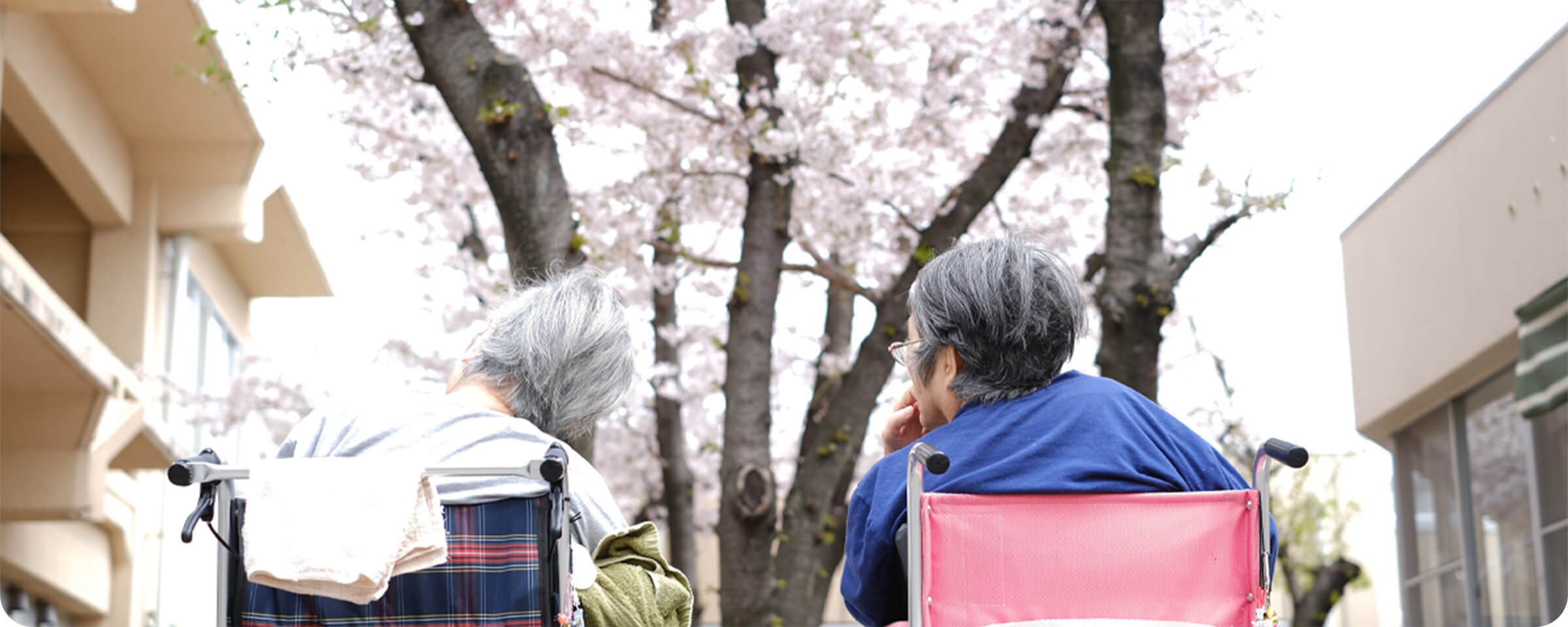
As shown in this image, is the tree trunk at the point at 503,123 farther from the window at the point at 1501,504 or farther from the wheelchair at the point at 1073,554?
the window at the point at 1501,504

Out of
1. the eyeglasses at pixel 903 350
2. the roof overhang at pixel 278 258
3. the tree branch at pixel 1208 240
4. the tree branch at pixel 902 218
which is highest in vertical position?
the roof overhang at pixel 278 258

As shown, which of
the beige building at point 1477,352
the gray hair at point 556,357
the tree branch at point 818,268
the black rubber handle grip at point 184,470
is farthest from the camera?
the beige building at point 1477,352

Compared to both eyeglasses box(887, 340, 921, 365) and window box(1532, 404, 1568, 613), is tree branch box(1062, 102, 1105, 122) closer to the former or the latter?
window box(1532, 404, 1568, 613)

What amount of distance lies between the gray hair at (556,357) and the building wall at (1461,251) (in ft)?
18.8

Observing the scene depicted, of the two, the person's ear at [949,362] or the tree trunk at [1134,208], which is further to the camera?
the tree trunk at [1134,208]

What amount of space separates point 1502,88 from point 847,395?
12.4 feet

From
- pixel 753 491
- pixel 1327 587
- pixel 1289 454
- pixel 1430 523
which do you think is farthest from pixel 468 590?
pixel 1327 587

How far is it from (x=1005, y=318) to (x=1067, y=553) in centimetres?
36

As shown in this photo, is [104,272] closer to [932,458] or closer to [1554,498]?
[1554,498]

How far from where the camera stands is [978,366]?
6.83 feet

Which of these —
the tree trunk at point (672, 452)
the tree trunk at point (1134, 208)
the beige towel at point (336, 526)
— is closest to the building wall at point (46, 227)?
the tree trunk at point (672, 452)

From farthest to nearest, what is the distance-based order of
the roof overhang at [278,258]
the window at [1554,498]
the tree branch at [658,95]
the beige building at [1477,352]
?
the roof overhang at [278,258]
the window at [1554,498]
the beige building at [1477,352]
the tree branch at [658,95]

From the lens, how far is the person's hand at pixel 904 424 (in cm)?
234

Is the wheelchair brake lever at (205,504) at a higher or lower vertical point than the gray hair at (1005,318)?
lower
